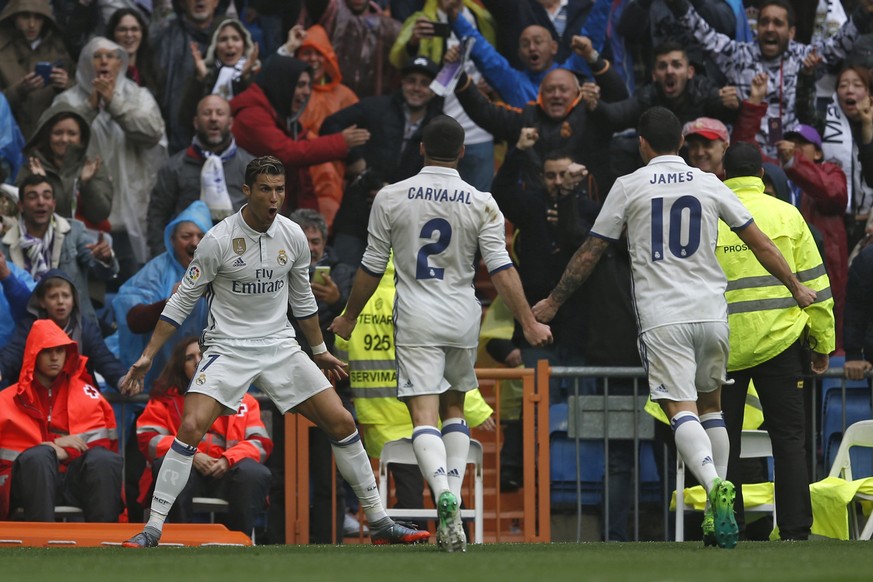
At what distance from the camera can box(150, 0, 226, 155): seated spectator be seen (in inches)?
587

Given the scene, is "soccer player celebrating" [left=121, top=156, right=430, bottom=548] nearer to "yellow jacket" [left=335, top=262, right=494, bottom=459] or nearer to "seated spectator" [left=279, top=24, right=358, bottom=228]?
"yellow jacket" [left=335, top=262, right=494, bottom=459]

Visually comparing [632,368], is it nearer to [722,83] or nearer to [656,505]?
[656,505]

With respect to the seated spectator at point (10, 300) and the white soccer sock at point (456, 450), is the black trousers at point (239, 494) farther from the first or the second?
the white soccer sock at point (456, 450)

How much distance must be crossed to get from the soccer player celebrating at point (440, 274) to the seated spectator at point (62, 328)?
3191 millimetres

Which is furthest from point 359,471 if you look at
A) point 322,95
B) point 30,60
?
point 30,60

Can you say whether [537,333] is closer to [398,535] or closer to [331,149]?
[398,535]

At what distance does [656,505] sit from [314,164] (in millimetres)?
4139

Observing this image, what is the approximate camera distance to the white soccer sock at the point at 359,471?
10.1 metres

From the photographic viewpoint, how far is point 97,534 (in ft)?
34.3

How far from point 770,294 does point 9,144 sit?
662 cm

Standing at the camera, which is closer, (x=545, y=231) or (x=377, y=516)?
(x=377, y=516)

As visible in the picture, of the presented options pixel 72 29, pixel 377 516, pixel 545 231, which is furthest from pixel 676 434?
pixel 72 29

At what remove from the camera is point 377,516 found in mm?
10141

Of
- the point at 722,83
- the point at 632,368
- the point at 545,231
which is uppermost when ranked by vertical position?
the point at 722,83
